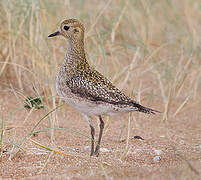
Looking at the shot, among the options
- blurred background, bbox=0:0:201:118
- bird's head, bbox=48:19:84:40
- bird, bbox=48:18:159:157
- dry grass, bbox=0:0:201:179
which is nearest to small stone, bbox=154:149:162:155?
bird, bbox=48:18:159:157

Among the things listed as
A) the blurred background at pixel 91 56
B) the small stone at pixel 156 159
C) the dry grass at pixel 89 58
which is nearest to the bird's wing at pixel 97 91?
the small stone at pixel 156 159

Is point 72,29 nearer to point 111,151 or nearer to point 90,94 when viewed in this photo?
point 90,94

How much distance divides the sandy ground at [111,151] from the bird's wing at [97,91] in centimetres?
45

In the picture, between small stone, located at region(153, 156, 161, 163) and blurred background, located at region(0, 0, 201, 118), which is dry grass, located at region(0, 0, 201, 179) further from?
small stone, located at region(153, 156, 161, 163)

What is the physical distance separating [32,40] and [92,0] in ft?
11.6

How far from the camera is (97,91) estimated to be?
→ 4016 millimetres

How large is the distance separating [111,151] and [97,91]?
0.67 metres

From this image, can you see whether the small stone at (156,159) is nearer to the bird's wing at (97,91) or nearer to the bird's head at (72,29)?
the bird's wing at (97,91)

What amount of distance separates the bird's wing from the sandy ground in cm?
45

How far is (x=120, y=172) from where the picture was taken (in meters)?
3.29

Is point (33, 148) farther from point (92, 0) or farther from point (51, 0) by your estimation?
point (92, 0)

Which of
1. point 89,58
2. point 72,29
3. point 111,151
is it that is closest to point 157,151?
point 111,151

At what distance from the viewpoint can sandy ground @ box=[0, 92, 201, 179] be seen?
10.8 ft

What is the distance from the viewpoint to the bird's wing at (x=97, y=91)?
4012 millimetres
